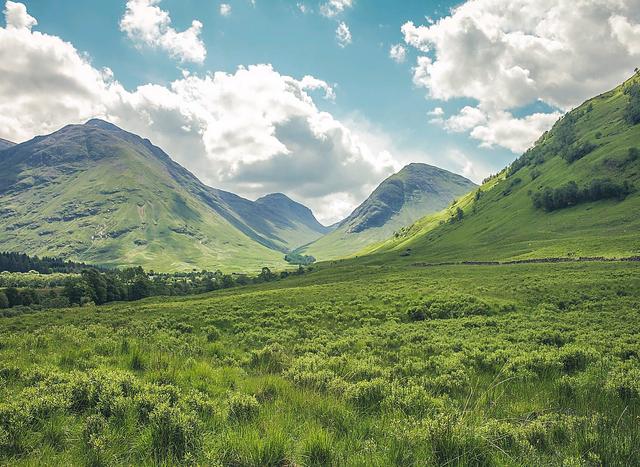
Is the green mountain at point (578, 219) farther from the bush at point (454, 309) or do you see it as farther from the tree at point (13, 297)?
the tree at point (13, 297)

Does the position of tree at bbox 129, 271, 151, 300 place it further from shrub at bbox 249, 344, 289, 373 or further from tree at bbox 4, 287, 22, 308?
shrub at bbox 249, 344, 289, 373

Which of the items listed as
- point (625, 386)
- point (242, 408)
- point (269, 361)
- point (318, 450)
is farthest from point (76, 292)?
point (625, 386)

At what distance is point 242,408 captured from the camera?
7.60 meters

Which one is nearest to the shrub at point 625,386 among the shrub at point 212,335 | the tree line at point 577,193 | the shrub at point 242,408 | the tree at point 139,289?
the shrub at point 242,408

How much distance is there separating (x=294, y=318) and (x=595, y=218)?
154 meters

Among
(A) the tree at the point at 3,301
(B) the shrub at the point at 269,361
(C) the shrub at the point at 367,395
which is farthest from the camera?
(A) the tree at the point at 3,301

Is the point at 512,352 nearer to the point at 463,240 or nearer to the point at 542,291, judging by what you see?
the point at 542,291

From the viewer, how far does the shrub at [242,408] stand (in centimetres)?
743

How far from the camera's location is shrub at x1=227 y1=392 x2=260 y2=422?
743 cm

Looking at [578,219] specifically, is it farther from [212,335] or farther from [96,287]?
[96,287]

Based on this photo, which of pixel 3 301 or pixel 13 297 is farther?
pixel 13 297

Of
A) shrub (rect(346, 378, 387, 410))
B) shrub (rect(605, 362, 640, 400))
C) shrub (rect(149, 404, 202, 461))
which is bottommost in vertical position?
shrub (rect(605, 362, 640, 400))

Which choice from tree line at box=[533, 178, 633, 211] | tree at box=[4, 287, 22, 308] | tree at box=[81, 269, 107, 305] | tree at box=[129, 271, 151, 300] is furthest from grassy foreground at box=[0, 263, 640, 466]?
tree line at box=[533, 178, 633, 211]

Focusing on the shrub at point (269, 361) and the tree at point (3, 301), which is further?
the tree at point (3, 301)
